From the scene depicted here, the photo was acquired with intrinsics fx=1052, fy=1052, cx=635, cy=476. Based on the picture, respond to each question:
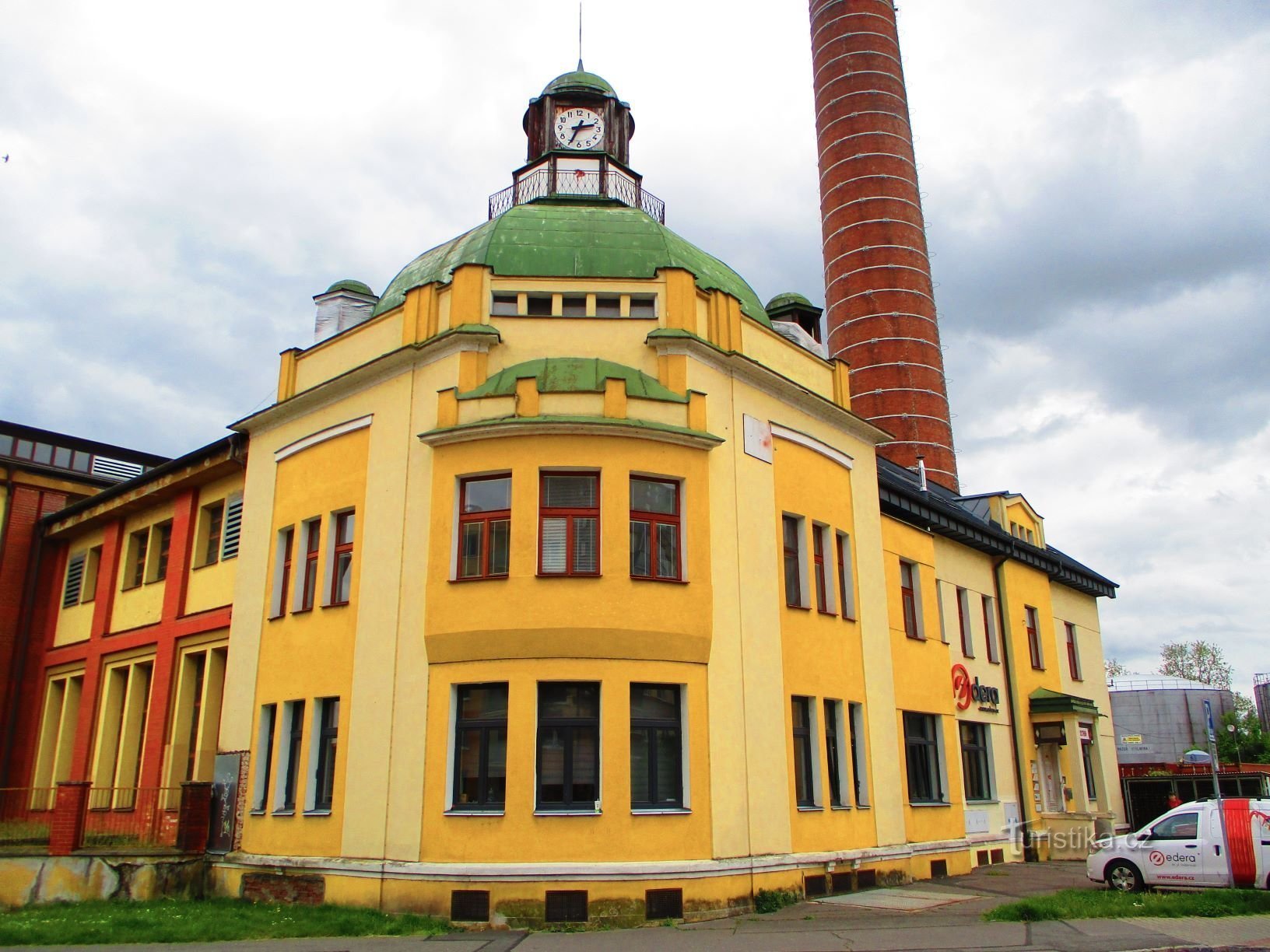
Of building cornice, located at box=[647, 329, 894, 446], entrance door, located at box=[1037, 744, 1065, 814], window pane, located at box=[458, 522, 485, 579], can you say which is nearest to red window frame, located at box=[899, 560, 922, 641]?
building cornice, located at box=[647, 329, 894, 446]

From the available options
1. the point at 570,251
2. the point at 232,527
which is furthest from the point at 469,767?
the point at 232,527

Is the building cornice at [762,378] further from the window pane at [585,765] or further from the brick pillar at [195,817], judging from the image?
the brick pillar at [195,817]

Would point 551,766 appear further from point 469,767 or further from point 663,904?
point 663,904

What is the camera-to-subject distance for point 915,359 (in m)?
54.0

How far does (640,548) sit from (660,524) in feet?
1.70

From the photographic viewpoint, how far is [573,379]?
16.7 meters

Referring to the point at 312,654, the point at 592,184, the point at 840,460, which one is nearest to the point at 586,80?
the point at 592,184

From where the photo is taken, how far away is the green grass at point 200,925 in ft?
44.7

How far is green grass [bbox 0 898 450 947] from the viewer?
13617 mm

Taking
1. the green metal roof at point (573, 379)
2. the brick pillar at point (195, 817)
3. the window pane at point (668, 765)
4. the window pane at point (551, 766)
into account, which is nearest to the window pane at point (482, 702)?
the window pane at point (551, 766)

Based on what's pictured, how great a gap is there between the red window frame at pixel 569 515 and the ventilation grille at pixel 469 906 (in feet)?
14.8

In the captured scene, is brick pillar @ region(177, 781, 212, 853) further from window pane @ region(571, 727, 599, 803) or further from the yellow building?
window pane @ region(571, 727, 599, 803)

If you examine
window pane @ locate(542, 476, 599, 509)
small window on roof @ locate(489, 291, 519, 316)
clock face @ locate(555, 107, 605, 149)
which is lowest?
window pane @ locate(542, 476, 599, 509)

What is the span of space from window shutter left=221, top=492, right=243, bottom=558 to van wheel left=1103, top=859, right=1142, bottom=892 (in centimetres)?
1734
